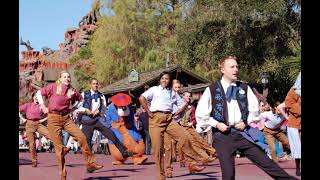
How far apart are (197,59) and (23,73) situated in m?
79.6

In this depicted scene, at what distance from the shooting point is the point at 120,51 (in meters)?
36.4

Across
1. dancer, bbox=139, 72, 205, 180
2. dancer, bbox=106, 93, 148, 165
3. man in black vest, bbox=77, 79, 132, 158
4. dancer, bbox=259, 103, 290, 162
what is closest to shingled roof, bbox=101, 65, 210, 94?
dancer, bbox=106, 93, 148, 165

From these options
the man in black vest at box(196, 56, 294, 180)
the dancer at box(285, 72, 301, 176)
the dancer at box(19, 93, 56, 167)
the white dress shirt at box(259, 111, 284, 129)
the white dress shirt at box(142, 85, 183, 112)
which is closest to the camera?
the man in black vest at box(196, 56, 294, 180)

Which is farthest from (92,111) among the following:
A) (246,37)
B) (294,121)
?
(246,37)

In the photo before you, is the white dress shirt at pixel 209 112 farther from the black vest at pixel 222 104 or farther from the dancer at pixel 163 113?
the dancer at pixel 163 113

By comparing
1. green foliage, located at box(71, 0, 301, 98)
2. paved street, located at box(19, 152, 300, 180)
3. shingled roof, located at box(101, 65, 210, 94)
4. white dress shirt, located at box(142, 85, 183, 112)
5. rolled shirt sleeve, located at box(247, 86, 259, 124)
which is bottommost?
paved street, located at box(19, 152, 300, 180)

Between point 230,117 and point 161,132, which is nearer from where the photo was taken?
point 230,117

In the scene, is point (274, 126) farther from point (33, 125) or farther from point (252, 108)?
point (252, 108)

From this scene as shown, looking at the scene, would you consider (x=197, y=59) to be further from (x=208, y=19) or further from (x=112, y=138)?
(x=112, y=138)

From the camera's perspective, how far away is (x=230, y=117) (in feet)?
20.0

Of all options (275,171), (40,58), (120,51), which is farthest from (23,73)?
(275,171)

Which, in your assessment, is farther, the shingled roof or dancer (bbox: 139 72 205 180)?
the shingled roof

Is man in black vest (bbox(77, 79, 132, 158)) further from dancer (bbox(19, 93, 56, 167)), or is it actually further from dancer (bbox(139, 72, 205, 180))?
dancer (bbox(139, 72, 205, 180))

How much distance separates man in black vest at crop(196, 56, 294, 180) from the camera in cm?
596
